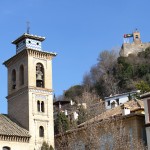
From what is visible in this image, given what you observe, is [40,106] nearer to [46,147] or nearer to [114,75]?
[46,147]

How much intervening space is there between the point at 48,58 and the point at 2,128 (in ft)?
30.6

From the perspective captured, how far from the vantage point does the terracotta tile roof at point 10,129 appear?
139ft

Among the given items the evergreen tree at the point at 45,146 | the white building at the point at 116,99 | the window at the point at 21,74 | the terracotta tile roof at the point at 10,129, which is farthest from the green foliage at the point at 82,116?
the evergreen tree at the point at 45,146

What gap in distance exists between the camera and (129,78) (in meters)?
89.8

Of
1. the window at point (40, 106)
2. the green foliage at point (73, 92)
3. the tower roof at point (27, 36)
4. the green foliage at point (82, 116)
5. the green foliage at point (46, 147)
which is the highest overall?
the green foliage at point (73, 92)

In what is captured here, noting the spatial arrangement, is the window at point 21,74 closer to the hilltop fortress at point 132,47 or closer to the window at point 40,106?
the window at point 40,106

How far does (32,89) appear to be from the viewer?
45.4 meters

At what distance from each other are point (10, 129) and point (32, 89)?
461cm

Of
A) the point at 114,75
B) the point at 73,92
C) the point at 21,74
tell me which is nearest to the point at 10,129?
the point at 21,74

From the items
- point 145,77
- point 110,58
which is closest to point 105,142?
point 145,77

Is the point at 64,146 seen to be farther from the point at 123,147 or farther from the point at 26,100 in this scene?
the point at 26,100

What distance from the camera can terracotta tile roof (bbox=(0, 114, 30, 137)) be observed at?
139ft

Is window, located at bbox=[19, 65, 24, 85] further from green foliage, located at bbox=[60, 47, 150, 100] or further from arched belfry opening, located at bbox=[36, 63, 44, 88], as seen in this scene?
green foliage, located at bbox=[60, 47, 150, 100]

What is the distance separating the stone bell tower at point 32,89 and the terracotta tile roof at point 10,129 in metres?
0.59
